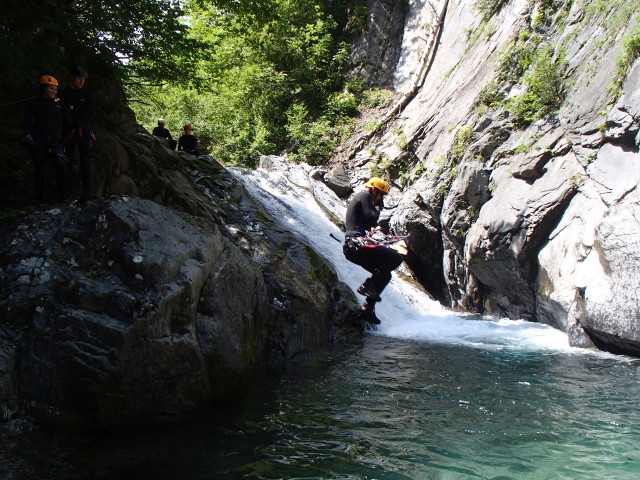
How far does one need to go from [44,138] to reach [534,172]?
29.4 ft

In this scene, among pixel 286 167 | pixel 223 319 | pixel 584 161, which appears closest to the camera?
pixel 223 319

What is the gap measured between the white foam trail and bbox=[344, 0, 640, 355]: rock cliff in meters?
0.73

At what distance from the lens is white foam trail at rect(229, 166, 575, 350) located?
9.16 metres

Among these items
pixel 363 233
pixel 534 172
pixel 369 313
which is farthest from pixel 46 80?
pixel 534 172

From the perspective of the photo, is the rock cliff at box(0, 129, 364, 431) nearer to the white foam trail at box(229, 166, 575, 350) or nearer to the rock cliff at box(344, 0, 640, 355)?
the white foam trail at box(229, 166, 575, 350)

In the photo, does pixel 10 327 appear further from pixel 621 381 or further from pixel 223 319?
pixel 621 381

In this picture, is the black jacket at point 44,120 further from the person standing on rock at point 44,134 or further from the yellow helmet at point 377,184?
the yellow helmet at point 377,184

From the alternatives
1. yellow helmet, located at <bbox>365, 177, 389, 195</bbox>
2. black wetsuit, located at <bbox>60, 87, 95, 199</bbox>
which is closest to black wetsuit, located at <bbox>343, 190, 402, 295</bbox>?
yellow helmet, located at <bbox>365, 177, 389, 195</bbox>

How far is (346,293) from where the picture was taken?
10.3 m

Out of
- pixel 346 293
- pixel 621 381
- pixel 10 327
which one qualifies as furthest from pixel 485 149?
pixel 10 327

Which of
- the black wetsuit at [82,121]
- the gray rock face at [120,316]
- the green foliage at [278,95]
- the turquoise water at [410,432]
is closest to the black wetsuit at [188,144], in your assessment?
the green foliage at [278,95]

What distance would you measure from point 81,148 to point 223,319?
3146 mm

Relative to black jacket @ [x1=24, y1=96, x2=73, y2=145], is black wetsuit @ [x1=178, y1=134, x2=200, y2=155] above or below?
above

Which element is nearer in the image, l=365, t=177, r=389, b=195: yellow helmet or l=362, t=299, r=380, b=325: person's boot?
l=365, t=177, r=389, b=195: yellow helmet
